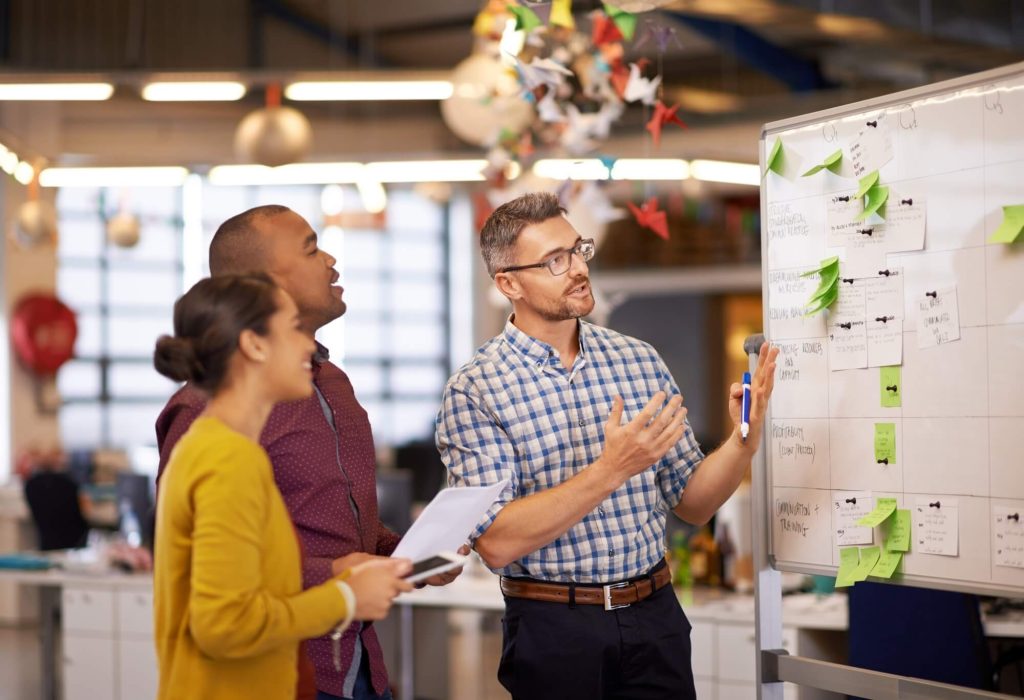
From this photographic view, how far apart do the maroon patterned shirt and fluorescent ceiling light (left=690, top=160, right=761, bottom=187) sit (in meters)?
5.56

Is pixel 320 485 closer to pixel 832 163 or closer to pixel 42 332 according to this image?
pixel 832 163

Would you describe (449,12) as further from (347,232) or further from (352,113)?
(347,232)

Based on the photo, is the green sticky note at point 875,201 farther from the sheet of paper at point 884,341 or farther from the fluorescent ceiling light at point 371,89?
the fluorescent ceiling light at point 371,89

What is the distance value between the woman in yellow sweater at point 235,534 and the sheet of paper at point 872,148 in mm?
1407

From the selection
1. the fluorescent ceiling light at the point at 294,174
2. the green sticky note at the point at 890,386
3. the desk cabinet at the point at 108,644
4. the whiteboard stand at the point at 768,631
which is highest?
the fluorescent ceiling light at the point at 294,174

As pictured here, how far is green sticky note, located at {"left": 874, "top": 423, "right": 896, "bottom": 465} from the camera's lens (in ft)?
8.80

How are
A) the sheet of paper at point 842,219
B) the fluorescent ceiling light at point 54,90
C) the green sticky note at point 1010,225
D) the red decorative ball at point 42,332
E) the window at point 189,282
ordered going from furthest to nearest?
the window at point 189,282 < the red decorative ball at point 42,332 < the fluorescent ceiling light at point 54,90 < the sheet of paper at point 842,219 < the green sticky note at point 1010,225

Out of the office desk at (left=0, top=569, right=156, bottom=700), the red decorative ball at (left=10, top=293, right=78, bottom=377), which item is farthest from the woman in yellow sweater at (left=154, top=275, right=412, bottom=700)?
the red decorative ball at (left=10, top=293, right=78, bottom=377)

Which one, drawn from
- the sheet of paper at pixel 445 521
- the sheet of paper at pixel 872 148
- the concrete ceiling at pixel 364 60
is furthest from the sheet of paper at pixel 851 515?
the concrete ceiling at pixel 364 60

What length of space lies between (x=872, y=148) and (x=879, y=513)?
82cm

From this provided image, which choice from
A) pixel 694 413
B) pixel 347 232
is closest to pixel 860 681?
pixel 347 232

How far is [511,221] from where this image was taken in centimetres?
289

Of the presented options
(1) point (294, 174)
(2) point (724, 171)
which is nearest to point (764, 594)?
(1) point (294, 174)

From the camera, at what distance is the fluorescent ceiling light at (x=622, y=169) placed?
21.9 ft
